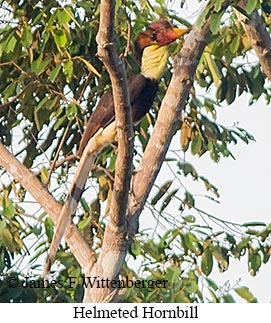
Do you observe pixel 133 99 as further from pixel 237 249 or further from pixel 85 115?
pixel 237 249

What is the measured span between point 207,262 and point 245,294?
32 cm

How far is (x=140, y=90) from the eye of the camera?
332 centimetres

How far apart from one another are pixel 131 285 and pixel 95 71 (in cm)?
66

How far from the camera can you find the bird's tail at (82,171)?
308 centimetres

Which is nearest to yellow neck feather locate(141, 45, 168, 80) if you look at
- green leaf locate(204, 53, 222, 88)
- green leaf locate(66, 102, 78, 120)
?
green leaf locate(204, 53, 222, 88)

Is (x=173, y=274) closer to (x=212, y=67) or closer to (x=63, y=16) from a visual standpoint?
(x=212, y=67)

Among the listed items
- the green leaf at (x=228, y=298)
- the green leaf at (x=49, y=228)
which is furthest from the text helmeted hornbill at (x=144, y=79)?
the green leaf at (x=228, y=298)

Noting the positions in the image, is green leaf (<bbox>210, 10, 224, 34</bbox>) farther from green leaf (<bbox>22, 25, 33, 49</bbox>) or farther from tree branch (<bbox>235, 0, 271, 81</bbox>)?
green leaf (<bbox>22, 25, 33, 49</bbox>)

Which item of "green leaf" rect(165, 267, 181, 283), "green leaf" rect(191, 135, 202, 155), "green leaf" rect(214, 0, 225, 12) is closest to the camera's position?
"green leaf" rect(214, 0, 225, 12)

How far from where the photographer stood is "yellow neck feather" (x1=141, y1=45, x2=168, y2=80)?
3.32 m

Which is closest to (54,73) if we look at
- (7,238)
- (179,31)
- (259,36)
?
(179,31)

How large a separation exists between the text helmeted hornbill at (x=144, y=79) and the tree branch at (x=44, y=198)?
222mm

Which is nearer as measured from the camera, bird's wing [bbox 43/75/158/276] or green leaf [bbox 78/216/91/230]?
green leaf [bbox 78/216/91/230]

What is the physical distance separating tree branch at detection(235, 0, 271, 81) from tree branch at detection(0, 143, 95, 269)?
2.49 ft
